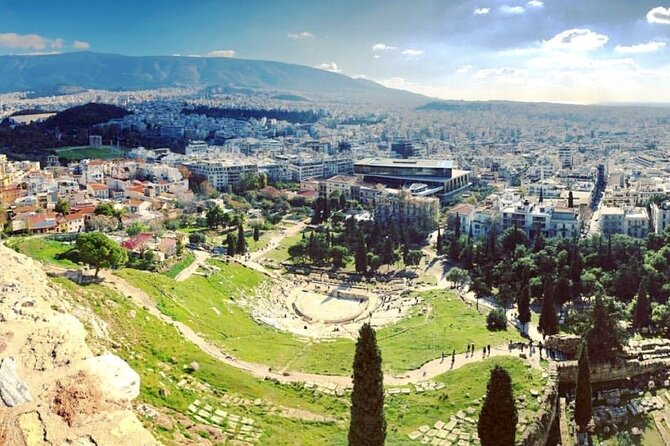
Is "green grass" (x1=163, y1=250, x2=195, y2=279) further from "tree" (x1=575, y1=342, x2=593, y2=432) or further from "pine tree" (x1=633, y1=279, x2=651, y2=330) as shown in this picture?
"pine tree" (x1=633, y1=279, x2=651, y2=330)

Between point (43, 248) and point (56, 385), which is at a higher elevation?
point (56, 385)

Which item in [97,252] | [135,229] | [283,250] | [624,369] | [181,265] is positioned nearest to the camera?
[624,369]

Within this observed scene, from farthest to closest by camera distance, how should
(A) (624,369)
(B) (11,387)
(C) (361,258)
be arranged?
(C) (361,258), (A) (624,369), (B) (11,387)

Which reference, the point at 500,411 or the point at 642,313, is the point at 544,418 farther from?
the point at 642,313

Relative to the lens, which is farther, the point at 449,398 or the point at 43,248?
the point at 43,248

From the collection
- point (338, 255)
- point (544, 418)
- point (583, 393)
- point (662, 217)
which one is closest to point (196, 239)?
point (338, 255)

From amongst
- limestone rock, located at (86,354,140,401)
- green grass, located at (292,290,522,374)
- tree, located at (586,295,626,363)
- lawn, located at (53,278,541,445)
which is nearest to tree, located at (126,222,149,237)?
lawn, located at (53,278,541,445)
